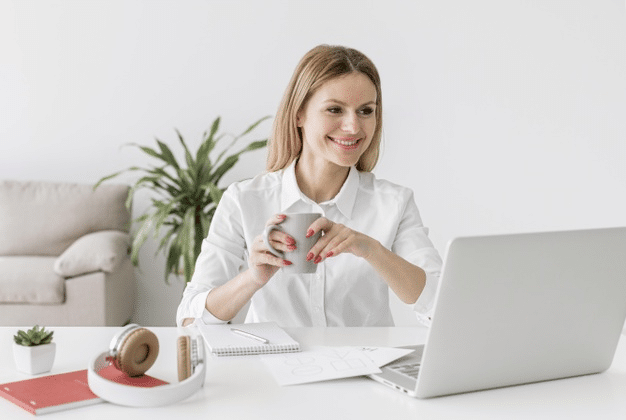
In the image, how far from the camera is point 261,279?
63.9 inches

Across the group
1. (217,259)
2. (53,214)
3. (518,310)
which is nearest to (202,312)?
(217,259)

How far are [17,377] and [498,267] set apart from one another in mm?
770

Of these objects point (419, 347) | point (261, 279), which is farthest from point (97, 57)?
point (419, 347)

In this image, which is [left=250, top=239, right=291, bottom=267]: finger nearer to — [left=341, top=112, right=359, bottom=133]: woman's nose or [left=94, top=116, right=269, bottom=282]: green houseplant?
[left=341, top=112, right=359, bottom=133]: woman's nose

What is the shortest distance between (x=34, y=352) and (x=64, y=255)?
8.87 ft

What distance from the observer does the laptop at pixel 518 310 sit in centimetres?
111

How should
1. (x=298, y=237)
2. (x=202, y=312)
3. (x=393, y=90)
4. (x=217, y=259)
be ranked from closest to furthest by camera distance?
(x=298, y=237), (x=202, y=312), (x=217, y=259), (x=393, y=90)

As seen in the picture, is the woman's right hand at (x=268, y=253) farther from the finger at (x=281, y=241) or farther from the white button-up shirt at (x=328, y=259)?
the white button-up shirt at (x=328, y=259)

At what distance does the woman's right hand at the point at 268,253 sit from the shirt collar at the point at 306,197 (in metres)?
0.39

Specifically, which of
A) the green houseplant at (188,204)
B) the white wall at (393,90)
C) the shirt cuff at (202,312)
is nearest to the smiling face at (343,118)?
the shirt cuff at (202,312)

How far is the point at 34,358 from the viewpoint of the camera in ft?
4.17

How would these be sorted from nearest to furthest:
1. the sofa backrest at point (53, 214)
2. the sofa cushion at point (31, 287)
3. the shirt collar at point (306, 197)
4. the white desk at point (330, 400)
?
1. the white desk at point (330, 400)
2. the shirt collar at point (306, 197)
3. the sofa cushion at point (31, 287)
4. the sofa backrest at point (53, 214)

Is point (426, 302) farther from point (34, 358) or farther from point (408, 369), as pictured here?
point (34, 358)

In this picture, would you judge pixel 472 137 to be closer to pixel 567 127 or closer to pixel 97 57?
pixel 567 127
